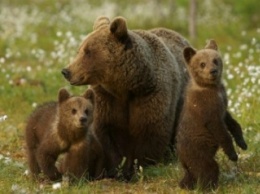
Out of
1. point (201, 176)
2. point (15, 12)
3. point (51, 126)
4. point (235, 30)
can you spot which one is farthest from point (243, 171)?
point (15, 12)

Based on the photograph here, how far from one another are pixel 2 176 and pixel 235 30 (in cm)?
1452

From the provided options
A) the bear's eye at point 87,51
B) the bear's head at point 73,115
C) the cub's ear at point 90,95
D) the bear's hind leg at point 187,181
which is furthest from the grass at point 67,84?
the bear's eye at point 87,51

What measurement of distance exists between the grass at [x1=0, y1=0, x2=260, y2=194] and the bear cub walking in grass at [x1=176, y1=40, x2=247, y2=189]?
20 centimetres

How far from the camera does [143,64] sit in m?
8.16

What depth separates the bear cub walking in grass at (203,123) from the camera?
22.7ft

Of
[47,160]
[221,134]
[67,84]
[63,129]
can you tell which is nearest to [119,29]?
[63,129]

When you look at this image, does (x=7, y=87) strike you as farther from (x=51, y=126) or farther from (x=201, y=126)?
(x=201, y=126)

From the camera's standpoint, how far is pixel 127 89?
8.12 meters

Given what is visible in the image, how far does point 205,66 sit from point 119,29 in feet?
4.34

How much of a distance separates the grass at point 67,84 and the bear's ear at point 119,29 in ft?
4.47

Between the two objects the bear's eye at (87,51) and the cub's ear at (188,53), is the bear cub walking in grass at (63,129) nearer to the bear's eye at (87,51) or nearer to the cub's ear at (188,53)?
the bear's eye at (87,51)

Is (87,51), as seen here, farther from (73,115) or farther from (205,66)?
(205,66)

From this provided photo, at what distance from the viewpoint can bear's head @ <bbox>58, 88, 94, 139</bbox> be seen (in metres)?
7.34

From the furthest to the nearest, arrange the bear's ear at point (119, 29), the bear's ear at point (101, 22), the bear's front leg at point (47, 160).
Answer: the bear's ear at point (101, 22), the bear's ear at point (119, 29), the bear's front leg at point (47, 160)
